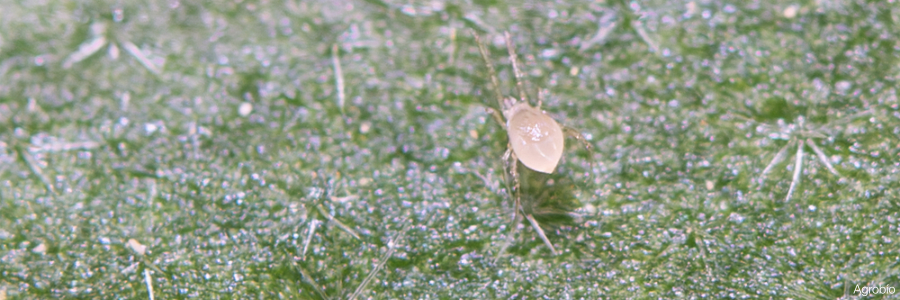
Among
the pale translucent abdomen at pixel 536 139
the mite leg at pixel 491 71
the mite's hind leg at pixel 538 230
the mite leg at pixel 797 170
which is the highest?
the mite leg at pixel 797 170

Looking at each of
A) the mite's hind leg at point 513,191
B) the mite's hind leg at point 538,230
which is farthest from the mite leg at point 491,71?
the mite's hind leg at point 538,230

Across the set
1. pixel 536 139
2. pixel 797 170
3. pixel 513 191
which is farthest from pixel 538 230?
pixel 797 170

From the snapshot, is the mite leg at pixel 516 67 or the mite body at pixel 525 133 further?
the mite leg at pixel 516 67

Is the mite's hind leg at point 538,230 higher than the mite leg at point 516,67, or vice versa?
the mite leg at point 516,67

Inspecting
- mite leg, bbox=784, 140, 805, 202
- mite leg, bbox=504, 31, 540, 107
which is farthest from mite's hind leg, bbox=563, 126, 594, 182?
mite leg, bbox=784, 140, 805, 202

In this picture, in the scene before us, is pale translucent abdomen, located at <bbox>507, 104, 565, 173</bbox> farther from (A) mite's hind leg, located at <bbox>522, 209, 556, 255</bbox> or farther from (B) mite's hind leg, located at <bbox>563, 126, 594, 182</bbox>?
(A) mite's hind leg, located at <bbox>522, 209, 556, 255</bbox>

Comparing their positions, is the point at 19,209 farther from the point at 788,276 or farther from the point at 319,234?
the point at 788,276

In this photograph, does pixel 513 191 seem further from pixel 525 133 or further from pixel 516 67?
pixel 516 67

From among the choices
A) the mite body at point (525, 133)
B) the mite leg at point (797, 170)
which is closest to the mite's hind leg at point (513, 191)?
the mite body at point (525, 133)

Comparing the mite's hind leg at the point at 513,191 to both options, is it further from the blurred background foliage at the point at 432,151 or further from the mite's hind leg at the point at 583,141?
the mite's hind leg at the point at 583,141
